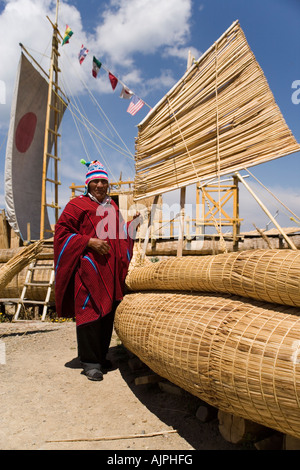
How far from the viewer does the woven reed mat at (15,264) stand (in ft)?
17.8

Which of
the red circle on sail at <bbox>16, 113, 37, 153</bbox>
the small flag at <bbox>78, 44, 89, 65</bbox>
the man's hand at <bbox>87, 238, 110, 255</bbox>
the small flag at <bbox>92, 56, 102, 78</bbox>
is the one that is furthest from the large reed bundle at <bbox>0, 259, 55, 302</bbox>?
the red circle on sail at <bbox>16, 113, 37, 153</bbox>

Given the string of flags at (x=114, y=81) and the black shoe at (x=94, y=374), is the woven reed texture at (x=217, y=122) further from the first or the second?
the string of flags at (x=114, y=81)

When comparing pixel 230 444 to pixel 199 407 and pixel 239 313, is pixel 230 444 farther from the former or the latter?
pixel 239 313

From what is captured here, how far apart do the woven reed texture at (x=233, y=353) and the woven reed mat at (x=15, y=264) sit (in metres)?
3.74

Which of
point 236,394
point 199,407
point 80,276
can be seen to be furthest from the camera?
point 80,276

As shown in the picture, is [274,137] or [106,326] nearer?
[274,137]

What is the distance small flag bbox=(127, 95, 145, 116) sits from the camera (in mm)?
7273

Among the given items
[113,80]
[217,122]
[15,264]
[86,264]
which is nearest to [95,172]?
[86,264]

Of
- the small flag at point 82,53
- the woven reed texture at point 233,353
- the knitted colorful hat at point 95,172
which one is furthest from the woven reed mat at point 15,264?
the small flag at point 82,53

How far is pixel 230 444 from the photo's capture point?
1896mm
